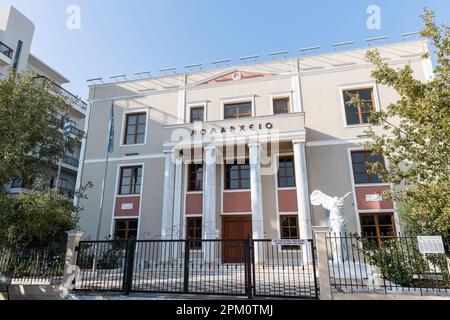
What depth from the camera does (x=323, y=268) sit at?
7.57 metres

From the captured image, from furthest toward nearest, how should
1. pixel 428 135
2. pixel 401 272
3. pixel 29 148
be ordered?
1. pixel 29 148
2. pixel 401 272
3. pixel 428 135

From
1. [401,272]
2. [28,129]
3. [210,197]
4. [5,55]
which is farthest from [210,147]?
[5,55]

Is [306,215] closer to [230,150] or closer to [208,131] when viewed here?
[230,150]

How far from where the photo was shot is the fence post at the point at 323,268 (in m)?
7.39

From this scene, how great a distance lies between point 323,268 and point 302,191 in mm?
6978

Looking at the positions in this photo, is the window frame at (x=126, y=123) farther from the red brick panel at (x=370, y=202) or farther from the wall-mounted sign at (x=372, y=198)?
the wall-mounted sign at (x=372, y=198)

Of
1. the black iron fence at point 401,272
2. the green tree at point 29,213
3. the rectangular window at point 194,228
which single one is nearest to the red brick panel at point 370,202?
the black iron fence at point 401,272

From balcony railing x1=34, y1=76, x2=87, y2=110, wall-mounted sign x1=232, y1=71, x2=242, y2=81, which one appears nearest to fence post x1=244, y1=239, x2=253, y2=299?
balcony railing x1=34, y1=76, x2=87, y2=110

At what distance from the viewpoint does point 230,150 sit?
648 inches

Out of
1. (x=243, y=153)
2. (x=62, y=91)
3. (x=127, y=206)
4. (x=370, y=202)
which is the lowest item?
(x=370, y=202)

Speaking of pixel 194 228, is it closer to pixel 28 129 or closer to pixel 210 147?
pixel 210 147

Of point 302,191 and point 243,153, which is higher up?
point 243,153

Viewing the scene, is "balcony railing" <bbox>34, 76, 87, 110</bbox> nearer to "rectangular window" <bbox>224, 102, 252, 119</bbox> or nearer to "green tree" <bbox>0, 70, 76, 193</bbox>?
"green tree" <bbox>0, 70, 76, 193</bbox>
